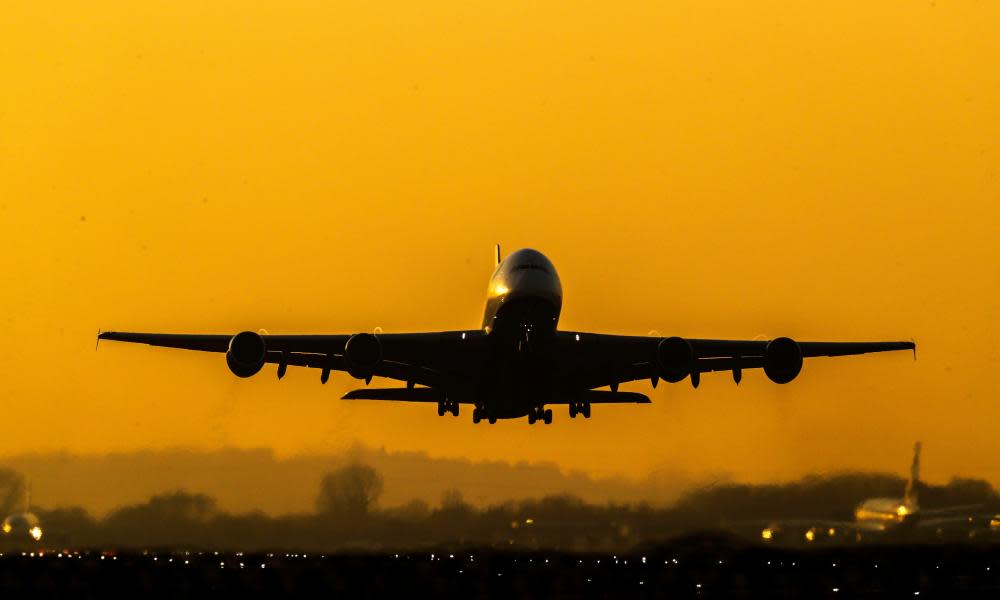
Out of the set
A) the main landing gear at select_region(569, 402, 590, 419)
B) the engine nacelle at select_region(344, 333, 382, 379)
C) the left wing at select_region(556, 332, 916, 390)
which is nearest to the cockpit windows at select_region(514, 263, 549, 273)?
the left wing at select_region(556, 332, 916, 390)

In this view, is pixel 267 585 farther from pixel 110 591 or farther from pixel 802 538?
pixel 802 538

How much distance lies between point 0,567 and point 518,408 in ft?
78.6

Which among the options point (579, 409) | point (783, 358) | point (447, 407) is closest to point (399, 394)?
point (447, 407)

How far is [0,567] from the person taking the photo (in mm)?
68750

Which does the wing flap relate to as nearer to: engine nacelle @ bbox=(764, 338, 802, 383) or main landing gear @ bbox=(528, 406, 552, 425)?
main landing gear @ bbox=(528, 406, 552, 425)

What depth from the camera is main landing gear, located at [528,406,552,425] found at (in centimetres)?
7206

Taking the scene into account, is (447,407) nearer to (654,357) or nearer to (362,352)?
(362,352)

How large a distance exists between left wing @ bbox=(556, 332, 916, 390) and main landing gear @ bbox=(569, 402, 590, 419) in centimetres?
173

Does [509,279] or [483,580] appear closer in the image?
[483,580]

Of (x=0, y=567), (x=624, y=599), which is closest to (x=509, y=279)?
(x=624, y=599)

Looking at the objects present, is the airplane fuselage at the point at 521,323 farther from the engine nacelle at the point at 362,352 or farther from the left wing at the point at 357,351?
the engine nacelle at the point at 362,352

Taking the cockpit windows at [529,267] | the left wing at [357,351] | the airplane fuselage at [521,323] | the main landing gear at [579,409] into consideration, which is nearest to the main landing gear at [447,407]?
the left wing at [357,351]

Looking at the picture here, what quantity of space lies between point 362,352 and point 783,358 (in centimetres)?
1812

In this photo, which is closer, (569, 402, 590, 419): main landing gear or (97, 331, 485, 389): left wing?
(97, 331, 485, 389): left wing
